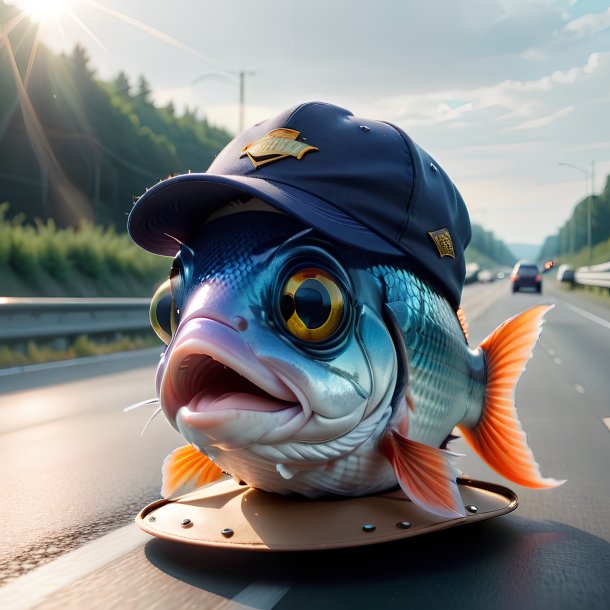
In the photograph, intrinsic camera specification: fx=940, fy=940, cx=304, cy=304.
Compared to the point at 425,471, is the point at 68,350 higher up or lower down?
lower down

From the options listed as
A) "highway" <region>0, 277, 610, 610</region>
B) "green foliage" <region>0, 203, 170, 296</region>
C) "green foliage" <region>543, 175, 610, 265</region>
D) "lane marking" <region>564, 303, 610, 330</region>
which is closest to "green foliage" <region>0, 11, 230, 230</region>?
"green foliage" <region>0, 203, 170, 296</region>

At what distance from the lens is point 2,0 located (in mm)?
25984

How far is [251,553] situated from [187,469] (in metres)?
0.47

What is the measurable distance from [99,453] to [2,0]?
23.2 meters

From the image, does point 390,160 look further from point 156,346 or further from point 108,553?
point 156,346

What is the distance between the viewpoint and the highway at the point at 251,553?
120 inches

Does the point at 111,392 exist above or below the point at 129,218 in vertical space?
below

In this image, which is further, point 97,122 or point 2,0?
point 97,122

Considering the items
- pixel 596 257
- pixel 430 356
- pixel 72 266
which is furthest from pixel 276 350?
pixel 596 257

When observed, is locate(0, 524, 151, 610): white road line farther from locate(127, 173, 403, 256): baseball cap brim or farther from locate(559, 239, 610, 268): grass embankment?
locate(559, 239, 610, 268): grass embankment

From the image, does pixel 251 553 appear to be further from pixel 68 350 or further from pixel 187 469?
pixel 68 350

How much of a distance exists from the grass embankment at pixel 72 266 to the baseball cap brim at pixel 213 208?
1258 cm

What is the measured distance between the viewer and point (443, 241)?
365cm

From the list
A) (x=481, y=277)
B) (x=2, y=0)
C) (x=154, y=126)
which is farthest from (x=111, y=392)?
(x=481, y=277)
